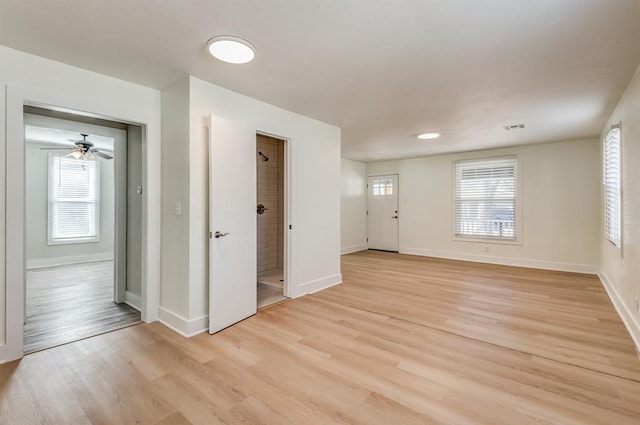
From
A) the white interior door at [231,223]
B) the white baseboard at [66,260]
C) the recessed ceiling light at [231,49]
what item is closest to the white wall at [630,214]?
the recessed ceiling light at [231,49]

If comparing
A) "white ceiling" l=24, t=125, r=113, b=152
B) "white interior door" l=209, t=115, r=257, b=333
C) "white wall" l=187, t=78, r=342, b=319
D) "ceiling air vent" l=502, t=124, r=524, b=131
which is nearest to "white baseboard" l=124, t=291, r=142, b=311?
"white wall" l=187, t=78, r=342, b=319

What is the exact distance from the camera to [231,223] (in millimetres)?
2967

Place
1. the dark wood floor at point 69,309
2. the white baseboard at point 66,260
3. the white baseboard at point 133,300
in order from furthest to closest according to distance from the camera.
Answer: the white baseboard at point 66,260
the white baseboard at point 133,300
the dark wood floor at point 69,309

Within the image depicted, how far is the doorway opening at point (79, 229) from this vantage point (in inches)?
124

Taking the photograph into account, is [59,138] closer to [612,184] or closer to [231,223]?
[231,223]

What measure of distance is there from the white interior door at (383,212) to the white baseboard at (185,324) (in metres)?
5.49

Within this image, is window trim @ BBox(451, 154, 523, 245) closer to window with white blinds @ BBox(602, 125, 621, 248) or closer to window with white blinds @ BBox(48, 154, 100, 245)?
window with white blinds @ BBox(602, 125, 621, 248)

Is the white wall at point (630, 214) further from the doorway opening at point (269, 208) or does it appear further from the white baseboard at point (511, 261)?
the doorway opening at point (269, 208)

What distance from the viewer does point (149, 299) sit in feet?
9.91

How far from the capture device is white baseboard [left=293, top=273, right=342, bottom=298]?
12.8 ft

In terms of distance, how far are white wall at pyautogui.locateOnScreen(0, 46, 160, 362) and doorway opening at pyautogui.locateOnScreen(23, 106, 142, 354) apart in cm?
49

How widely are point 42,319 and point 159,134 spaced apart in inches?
88.3

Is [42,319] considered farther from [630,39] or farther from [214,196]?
[630,39]

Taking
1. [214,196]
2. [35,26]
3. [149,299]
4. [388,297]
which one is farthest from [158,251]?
[388,297]
